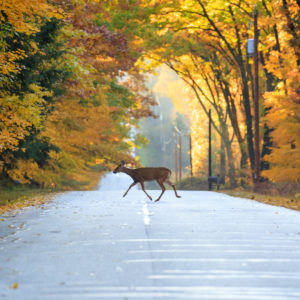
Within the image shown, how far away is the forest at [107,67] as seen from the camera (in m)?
18.8

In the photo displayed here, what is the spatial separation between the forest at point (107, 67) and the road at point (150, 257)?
Answer: 4535 mm

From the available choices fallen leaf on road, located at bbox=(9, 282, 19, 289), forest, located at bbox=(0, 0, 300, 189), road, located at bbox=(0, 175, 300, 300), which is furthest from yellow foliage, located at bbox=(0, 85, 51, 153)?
fallen leaf on road, located at bbox=(9, 282, 19, 289)

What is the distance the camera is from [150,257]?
9.27 metres

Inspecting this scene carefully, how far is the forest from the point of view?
18844 millimetres

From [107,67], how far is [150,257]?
84.9 ft

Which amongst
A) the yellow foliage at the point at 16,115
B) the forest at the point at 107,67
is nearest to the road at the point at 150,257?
the yellow foliage at the point at 16,115

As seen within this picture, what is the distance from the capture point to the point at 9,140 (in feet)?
52.1

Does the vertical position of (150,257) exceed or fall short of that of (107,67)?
it falls short

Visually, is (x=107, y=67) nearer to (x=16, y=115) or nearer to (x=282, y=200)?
(x=282, y=200)

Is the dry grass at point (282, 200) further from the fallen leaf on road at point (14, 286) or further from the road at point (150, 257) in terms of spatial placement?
the fallen leaf on road at point (14, 286)

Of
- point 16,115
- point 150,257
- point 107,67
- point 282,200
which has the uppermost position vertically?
point 107,67

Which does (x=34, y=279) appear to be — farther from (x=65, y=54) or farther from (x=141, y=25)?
(x=141, y=25)

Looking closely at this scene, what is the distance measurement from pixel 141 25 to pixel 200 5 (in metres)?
3.75

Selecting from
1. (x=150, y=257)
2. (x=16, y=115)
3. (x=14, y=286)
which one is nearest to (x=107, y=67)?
(x=16, y=115)
